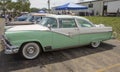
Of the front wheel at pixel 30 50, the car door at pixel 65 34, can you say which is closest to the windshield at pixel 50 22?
the car door at pixel 65 34

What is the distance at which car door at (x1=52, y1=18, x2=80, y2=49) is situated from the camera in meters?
6.35

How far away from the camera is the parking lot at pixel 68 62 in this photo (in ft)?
17.2

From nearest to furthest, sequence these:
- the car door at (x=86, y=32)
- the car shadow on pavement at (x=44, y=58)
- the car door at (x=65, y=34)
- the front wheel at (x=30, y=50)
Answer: the car shadow on pavement at (x=44, y=58) → the front wheel at (x=30, y=50) → the car door at (x=65, y=34) → the car door at (x=86, y=32)

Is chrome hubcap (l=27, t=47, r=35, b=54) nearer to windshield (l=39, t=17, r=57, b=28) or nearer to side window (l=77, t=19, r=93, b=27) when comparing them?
windshield (l=39, t=17, r=57, b=28)

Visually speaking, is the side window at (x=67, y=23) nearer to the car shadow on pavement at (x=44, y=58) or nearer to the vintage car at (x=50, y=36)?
the vintage car at (x=50, y=36)

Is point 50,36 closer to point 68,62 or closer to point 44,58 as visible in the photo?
point 44,58

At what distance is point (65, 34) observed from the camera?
21.5ft

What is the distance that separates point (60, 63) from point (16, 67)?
1.49m

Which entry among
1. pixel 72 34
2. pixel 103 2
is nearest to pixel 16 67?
pixel 72 34

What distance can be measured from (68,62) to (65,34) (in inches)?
47.4

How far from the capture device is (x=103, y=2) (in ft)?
169

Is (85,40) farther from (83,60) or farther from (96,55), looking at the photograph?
(83,60)

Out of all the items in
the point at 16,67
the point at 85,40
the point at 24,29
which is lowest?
the point at 16,67

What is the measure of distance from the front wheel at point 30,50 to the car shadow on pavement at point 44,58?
185mm
